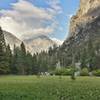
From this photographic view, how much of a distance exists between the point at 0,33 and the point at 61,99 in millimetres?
116542

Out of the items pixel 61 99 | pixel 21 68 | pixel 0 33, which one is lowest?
pixel 61 99

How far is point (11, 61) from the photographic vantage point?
514 feet

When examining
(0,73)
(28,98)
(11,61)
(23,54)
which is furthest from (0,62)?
(28,98)

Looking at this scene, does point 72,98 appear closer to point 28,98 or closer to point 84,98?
point 84,98

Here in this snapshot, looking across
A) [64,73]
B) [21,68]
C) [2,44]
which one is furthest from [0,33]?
[64,73]

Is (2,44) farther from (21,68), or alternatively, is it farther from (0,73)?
(21,68)

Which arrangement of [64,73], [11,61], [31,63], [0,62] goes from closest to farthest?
[0,62], [11,61], [64,73], [31,63]

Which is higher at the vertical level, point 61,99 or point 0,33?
point 0,33

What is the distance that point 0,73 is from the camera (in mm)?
137000

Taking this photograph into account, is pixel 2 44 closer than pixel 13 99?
No

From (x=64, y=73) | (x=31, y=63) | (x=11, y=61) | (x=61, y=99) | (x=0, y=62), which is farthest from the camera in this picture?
(x=31, y=63)

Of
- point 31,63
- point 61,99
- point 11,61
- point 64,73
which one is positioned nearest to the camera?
point 61,99

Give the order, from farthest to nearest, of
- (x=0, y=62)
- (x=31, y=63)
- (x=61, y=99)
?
(x=31, y=63), (x=0, y=62), (x=61, y=99)

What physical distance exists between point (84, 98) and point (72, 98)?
38.5 inches
